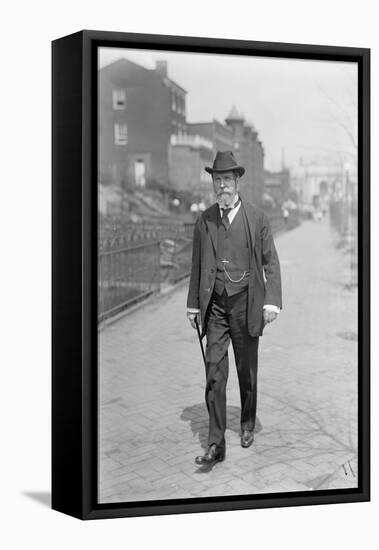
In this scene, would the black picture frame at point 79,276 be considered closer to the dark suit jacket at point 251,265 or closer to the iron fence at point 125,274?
the iron fence at point 125,274

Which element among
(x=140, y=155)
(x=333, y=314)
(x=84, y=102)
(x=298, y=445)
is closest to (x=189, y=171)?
(x=140, y=155)

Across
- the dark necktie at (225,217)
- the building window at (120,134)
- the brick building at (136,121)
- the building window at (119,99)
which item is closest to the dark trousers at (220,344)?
the dark necktie at (225,217)

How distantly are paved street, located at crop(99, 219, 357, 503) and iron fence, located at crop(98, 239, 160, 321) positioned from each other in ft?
0.38

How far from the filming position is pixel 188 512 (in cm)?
778

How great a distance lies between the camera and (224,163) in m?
7.95

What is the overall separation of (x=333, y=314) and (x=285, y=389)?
62cm

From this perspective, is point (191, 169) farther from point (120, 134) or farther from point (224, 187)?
point (120, 134)

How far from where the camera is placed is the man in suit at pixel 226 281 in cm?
788

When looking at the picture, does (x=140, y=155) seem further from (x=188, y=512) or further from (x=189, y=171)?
(x=188, y=512)

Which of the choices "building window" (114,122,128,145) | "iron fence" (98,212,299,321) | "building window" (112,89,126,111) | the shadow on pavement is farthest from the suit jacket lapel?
the shadow on pavement

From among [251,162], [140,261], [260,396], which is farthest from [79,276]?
Result: [260,396]

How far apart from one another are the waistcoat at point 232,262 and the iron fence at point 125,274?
0.41 meters

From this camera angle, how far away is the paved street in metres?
7.74

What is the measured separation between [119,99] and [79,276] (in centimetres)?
115
